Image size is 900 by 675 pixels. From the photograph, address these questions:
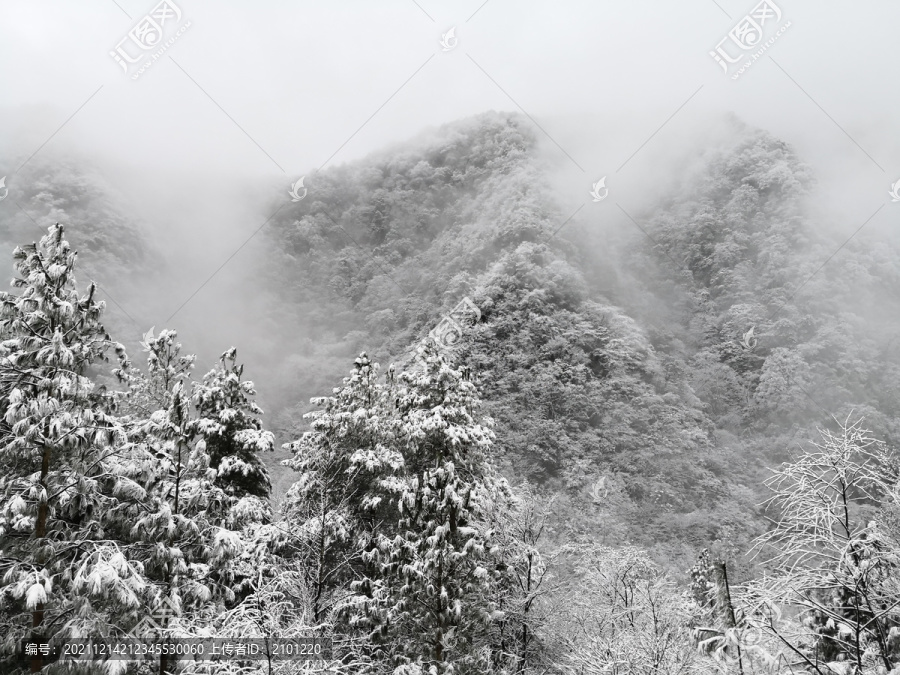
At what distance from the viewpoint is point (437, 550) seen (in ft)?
44.5

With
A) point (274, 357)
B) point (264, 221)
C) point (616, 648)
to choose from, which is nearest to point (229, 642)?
point (616, 648)

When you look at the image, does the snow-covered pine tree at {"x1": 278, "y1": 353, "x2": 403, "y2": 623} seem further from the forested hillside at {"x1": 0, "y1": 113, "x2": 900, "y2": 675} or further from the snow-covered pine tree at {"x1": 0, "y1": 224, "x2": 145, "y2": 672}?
the snow-covered pine tree at {"x1": 0, "y1": 224, "x2": 145, "y2": 672}

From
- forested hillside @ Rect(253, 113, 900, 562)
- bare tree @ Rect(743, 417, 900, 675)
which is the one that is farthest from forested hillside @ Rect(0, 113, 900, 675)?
forested hillside @ Rect(253, 113, 900, 562)

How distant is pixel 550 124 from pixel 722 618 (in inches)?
4946

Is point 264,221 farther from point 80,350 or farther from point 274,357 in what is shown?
point 80,350

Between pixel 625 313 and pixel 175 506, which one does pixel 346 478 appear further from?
pixel 625 313

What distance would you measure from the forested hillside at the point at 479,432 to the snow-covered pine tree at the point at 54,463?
0.07 m

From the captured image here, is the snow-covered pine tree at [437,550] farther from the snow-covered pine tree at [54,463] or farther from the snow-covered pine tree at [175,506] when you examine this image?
the snow-covered pine tree at [54,463]

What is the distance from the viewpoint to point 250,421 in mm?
15367

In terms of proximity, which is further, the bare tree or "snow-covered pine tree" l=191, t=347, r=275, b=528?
"snow-covered pine tree" l=191, t=347, r=275, b=528

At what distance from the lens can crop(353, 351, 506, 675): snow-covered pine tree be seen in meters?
13.4

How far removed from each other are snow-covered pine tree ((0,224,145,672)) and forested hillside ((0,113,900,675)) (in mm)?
68

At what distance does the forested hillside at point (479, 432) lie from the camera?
9.06 meters

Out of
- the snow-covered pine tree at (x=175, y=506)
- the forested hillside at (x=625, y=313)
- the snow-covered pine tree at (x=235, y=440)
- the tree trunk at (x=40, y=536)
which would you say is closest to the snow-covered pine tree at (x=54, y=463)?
the tree trunk at (x=40, y=536)
